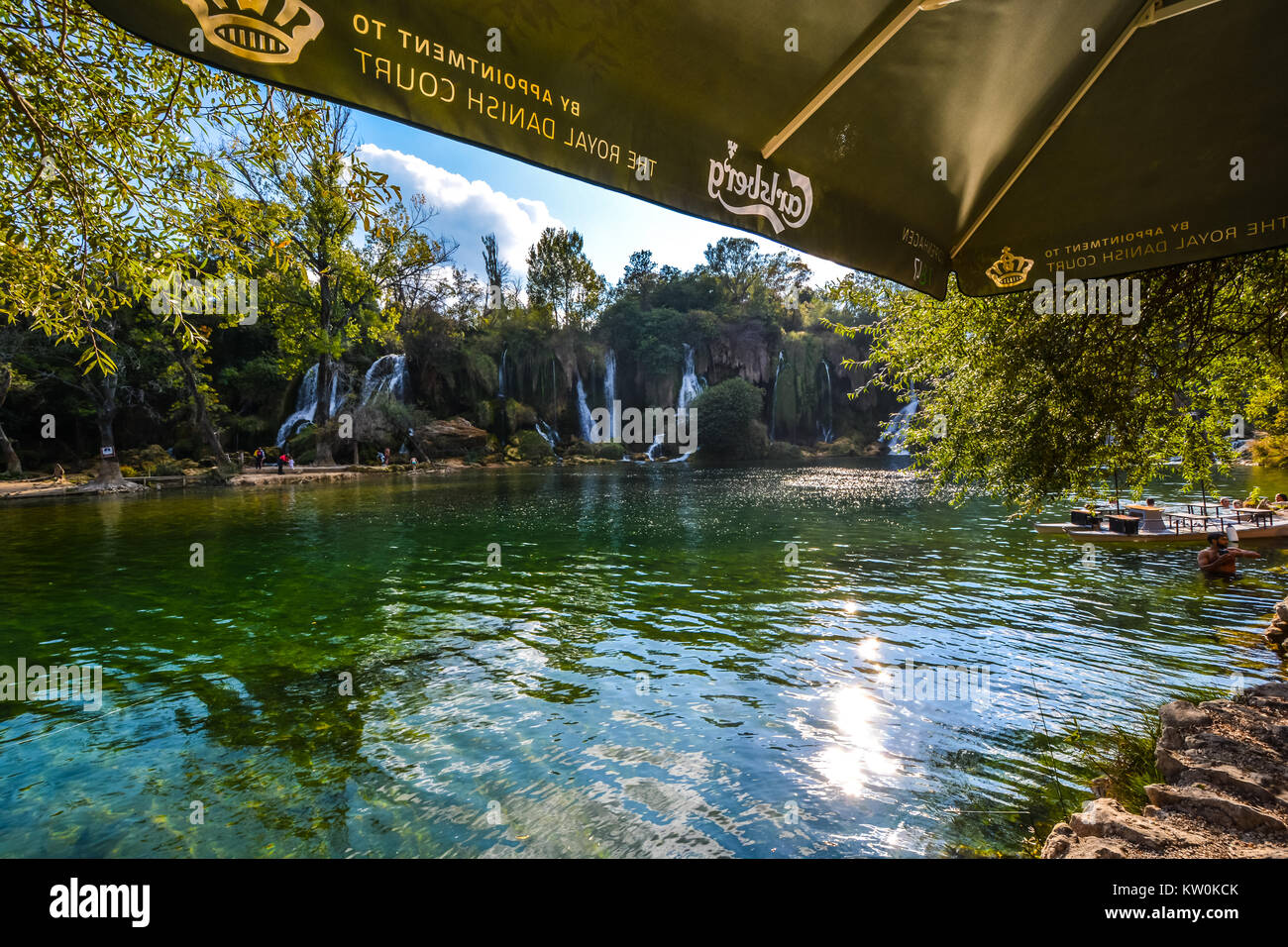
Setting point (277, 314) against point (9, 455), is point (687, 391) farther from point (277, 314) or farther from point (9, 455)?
point (9, 455)

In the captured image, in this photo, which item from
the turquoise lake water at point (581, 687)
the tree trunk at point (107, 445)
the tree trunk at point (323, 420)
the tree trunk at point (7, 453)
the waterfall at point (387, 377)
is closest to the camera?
the turquoise lake water at point (581, 687)

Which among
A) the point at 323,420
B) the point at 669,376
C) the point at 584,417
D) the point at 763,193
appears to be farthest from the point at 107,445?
the point at 669,376

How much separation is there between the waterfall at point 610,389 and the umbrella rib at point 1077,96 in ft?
184

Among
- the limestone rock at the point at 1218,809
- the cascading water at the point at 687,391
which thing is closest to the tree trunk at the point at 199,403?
the cascading water at the point at 687,391

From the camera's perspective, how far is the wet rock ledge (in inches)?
120

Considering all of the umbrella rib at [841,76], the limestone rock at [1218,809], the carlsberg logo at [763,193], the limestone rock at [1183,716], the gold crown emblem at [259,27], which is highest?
the umbrella rib at [841,76]

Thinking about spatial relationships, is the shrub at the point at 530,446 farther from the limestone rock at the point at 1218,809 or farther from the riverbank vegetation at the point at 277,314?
the limestone rock at the point at 1218,809

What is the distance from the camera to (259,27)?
1594 millimetres

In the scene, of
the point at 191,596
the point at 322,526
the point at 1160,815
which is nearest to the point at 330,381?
the point at 322,526

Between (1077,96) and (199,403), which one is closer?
(1077,96)

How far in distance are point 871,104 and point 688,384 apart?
5989cm

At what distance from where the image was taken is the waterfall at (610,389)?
5959cm

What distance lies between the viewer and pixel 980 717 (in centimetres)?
577
